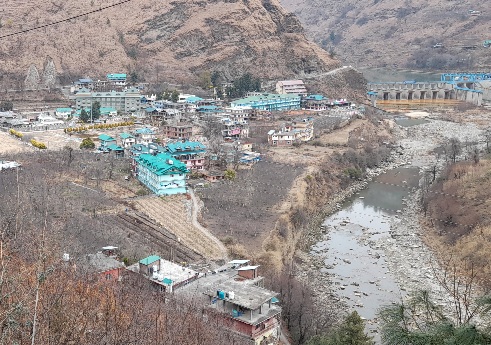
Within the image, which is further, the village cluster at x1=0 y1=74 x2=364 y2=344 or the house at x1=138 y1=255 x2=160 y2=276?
the house at x1=138 y1=255 x2=160 y2=276

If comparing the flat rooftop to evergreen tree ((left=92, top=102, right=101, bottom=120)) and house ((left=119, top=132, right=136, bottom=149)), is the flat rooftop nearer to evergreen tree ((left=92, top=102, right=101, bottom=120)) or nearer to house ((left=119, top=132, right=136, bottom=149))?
house ((left=119, top=132, right=136, bottom=149))

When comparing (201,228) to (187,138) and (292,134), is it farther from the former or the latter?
(292,134)

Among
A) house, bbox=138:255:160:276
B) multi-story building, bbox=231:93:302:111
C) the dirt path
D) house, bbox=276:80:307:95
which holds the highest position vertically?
house, bbox=276:80:307:95

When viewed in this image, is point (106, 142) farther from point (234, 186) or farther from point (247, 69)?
point (247, 69)

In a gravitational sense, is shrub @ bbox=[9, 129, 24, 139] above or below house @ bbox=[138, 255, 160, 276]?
above

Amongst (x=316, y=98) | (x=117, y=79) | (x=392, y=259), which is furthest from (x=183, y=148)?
(x=316, y=98)

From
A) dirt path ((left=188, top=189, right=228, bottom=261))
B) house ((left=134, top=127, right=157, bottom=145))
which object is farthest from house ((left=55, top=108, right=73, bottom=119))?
dirt path ((left=188, top=189, right=228, bottom=261))
